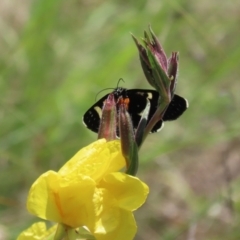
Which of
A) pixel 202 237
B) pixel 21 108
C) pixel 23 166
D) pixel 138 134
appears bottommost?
pixel 138 134

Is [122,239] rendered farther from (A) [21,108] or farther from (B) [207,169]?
(B) [207,169]

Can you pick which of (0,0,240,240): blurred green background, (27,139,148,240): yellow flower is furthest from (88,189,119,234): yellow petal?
(0,0,240,240): blurred green background

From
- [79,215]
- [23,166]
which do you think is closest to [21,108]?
[23,166]

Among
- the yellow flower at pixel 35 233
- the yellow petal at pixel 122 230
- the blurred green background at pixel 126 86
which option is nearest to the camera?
the yellow petal at pixel 122 230

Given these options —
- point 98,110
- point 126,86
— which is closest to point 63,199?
point 98,110

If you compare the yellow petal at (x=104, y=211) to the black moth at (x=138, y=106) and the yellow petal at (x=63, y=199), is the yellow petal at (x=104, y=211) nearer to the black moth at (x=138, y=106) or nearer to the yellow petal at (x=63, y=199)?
the yellow petal at (x=63, y=199)

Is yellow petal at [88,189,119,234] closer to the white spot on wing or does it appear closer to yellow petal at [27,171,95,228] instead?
yellow petal at [27,171,95,228]

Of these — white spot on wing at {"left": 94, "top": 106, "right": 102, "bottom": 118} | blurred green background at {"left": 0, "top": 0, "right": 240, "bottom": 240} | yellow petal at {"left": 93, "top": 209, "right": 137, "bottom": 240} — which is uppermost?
blurred green background at {"left": 0, "top": 0, "right": 240, "bottom": 240}

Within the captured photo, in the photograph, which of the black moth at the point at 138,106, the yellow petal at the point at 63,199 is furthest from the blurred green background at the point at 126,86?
the yellow petal at the point at 63,199
